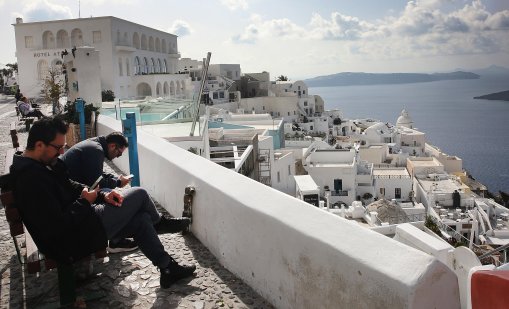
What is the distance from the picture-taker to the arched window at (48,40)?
153 feet

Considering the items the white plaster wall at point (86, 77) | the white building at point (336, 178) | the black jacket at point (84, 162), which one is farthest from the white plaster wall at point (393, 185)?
the black jacket at point (84, 162)

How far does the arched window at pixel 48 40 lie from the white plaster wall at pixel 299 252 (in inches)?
1850

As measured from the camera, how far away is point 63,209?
10.6 ft

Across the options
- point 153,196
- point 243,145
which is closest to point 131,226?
point 153,196

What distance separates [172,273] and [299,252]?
123 centimetres

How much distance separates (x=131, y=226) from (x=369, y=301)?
1.98 m

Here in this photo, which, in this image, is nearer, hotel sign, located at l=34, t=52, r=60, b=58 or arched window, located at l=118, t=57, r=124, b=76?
hotel sign, located at l=34, t=52, r=60, b=58

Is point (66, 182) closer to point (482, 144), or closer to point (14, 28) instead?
point (14, 28)

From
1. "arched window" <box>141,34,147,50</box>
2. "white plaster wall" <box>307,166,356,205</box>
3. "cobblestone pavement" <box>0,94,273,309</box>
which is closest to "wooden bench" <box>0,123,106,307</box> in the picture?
"cobblestone pavement" <box>0,94,273,309</box>

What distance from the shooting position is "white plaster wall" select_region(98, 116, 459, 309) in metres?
2.19

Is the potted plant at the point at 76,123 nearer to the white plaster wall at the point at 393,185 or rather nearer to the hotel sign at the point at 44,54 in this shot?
the white plaster wall at the point at 393,185

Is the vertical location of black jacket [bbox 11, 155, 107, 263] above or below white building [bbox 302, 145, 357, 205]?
above

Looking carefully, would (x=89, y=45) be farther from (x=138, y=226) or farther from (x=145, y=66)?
(x=138, y=226)

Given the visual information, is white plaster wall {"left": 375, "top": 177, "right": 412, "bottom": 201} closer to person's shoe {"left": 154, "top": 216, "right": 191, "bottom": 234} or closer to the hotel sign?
the hotel sign
